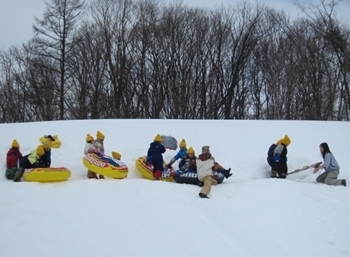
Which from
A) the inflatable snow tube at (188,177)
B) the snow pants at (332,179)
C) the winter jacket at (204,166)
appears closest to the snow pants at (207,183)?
the winter jacket at (204,166)

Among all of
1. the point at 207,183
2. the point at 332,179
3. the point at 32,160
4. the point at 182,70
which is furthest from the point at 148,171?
the point at 182,70

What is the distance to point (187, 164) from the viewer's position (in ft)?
33.7

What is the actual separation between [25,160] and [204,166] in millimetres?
4639

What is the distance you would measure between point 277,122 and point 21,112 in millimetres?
24035

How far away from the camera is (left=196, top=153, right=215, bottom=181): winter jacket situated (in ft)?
29.8

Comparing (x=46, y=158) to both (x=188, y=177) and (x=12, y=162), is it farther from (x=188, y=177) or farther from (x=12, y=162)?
(x=188, y=177)

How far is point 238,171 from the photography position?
11344 mm

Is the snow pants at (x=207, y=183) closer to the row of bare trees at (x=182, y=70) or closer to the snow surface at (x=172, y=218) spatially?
the snow surface at (x=172, y=218)

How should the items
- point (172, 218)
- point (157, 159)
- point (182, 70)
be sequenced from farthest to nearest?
point (182, 70), point (157, 159), point (172, 218)

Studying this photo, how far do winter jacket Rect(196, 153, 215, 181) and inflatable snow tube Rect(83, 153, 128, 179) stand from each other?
6.27ft

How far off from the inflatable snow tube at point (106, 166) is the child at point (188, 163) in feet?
5.57

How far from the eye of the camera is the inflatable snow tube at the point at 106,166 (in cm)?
933

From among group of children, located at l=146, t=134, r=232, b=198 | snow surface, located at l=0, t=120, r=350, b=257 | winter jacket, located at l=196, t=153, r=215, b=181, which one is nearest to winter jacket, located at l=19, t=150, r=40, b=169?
snow surface, located at l=0, t=120, r=350, b=257

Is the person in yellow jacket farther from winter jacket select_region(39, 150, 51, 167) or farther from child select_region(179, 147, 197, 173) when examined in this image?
child select_region(179, 147, 197, 173)
